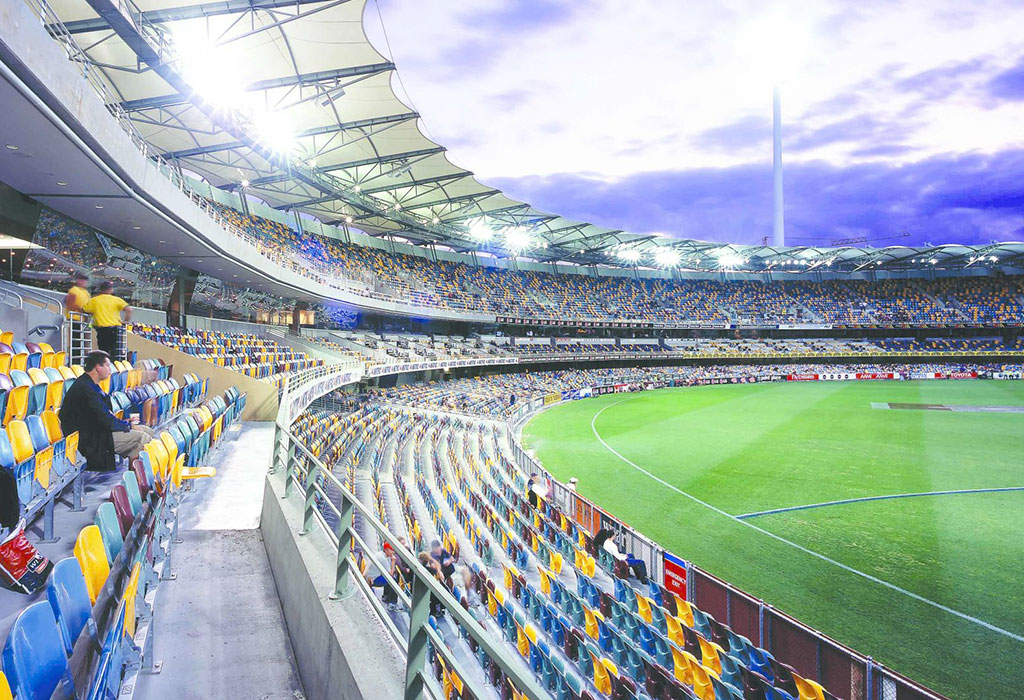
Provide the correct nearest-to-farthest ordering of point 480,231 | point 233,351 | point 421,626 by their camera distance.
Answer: point 421,626, point 233,351, point 480,231

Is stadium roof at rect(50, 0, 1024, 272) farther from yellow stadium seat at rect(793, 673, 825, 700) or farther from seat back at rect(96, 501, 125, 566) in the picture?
yellow stadium seat at rect(793, 673, 825, 700)

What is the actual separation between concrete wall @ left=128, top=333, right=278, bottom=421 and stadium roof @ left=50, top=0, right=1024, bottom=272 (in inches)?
214

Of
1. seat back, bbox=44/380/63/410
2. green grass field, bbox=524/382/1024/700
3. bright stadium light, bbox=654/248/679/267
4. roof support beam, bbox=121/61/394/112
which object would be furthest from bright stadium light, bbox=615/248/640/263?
seat back, bbox=44/380/63/410

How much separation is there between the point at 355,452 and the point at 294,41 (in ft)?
46.7

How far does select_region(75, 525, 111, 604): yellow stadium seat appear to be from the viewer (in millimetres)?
2777

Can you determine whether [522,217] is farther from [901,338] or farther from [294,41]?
[901,338]

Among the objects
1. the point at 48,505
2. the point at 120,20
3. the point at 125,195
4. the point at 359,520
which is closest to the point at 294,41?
the point at 120,20

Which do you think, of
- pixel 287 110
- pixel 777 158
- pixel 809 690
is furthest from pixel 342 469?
pixel 777 158

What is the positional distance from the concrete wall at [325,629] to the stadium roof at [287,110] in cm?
1032

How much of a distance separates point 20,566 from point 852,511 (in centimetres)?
1751

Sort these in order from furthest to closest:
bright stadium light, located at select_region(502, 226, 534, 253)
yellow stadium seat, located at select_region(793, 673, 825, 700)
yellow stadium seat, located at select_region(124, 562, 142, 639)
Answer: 1. bright stadium light, located at select_region(502, 226, 534, 253)
2. yellow stadium seat, located at select_region(793, 673, 825, 700)
3. yellow stadium seat, located at select_region(124, 562, 142, 639)

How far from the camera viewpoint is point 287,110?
24.5 metres

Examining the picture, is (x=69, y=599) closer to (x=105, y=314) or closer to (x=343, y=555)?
(x=343, y=555)

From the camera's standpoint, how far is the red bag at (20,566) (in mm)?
2730
